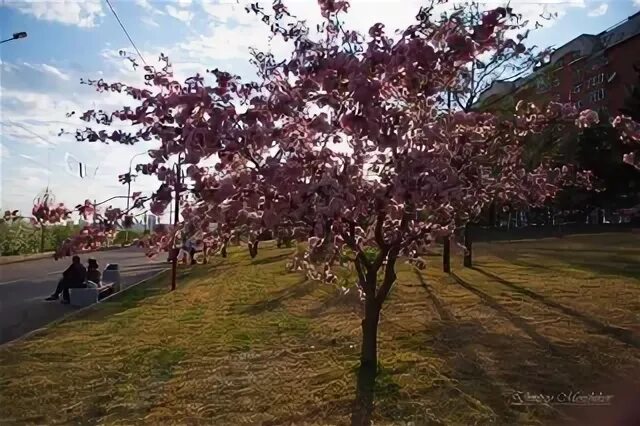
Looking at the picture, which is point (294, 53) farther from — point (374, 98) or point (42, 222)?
point (42, 222)

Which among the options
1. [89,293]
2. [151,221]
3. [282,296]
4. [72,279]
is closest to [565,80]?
[282,296]

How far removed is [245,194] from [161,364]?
3249 mm

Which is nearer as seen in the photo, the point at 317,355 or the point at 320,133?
the point at 320,133

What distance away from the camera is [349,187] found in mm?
3846

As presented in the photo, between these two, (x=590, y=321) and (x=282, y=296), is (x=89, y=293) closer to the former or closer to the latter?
(x=282, y=296)

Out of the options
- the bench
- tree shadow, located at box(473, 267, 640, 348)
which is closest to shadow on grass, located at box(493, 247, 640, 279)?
tree shadow, located at box(473, 267, 640, 348)

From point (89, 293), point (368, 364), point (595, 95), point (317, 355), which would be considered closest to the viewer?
point (368, 364)

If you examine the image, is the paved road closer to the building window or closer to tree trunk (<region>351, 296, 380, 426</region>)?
tree trunk (<region>351, 296, 380, 426</region>)

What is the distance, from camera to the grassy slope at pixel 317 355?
4.93m

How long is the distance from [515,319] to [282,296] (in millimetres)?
4235

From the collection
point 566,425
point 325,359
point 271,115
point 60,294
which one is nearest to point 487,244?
point 60,294

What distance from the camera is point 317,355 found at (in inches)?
258

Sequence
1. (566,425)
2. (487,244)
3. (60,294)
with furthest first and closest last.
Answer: (487,244), (60,294), (566,425)

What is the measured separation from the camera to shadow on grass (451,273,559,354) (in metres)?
6.84
